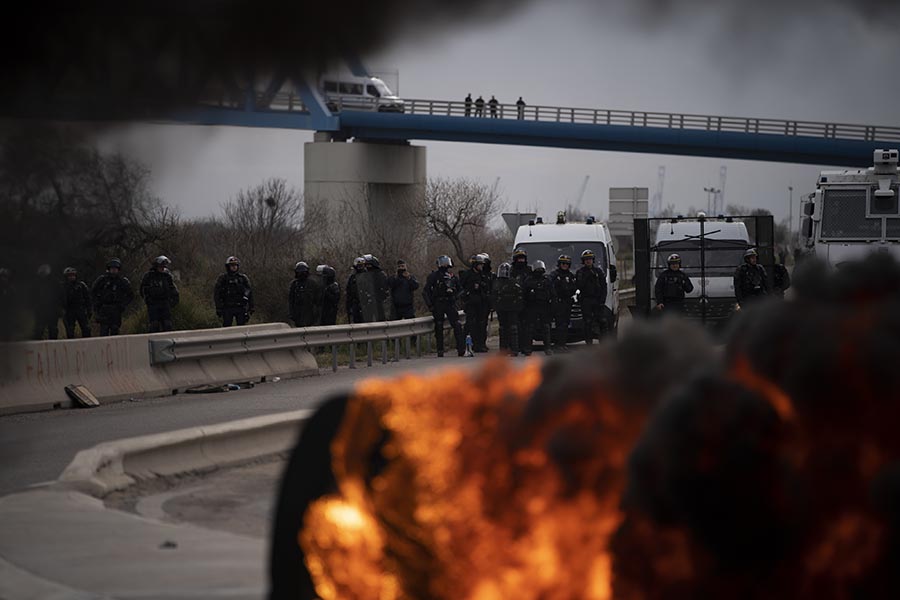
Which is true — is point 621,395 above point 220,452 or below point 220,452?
above

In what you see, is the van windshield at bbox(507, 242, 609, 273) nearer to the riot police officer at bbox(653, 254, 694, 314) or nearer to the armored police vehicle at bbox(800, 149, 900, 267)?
the riot police officer at bbox(653, 254, 694, 314)

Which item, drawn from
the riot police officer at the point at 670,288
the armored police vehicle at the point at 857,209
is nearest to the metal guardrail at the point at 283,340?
the riot police officer at the point at 670,288

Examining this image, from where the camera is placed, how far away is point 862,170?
27234 millimetres

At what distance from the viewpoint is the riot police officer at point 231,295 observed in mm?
24438

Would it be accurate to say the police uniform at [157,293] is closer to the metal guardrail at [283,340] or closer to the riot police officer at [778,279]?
the metal guardrail at [283,340]

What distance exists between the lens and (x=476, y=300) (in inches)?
1095

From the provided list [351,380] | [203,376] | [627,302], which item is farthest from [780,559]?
[627,302]

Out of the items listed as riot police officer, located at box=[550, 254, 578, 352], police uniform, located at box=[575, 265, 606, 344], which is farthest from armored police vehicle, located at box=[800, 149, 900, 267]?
riot police officer, located at box=[550, 254, 578, 352]

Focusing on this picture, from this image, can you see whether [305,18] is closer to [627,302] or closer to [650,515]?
[650,515]

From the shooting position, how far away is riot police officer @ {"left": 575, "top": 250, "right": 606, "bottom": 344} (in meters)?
27.7

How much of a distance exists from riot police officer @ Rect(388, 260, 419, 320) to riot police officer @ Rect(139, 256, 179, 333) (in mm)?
6155

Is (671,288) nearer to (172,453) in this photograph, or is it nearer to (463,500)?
(172,453)

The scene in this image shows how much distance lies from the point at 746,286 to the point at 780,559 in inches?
831

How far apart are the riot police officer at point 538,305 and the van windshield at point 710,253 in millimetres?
2495
